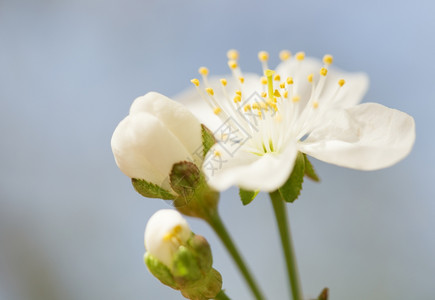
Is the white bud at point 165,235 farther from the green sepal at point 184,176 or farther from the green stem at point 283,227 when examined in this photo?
the green stem at point 283,227

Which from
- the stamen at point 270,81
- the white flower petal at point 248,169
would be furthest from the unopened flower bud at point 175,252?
the stamen at point 270,81

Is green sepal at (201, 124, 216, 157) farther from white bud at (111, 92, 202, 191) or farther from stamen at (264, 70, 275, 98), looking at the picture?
stamen at (264, 70, 275, 98)

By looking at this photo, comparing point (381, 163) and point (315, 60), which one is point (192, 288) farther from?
point (315, 60)

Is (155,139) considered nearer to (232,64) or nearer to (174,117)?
(174,117)

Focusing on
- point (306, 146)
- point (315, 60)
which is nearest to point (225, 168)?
point (306, 146)

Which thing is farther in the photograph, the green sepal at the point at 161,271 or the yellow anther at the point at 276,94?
the yellow anther at the point at 276,94

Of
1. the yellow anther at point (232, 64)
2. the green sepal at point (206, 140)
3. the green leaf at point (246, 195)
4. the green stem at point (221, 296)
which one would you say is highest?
the yellow anther at point (232, 64)
